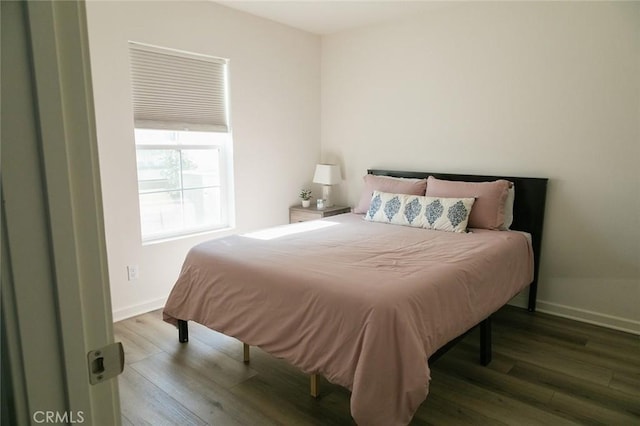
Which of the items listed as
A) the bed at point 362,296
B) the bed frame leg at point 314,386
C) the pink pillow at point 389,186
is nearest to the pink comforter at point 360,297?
the bed at point 362,296

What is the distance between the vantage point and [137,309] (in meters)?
3.34

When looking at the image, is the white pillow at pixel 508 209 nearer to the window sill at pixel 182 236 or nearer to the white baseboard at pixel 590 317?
the white baseboard at pixel 590 317

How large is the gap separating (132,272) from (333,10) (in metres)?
2.88

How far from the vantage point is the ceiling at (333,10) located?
3.54 m

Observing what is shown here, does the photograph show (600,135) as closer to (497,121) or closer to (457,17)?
(497,121)

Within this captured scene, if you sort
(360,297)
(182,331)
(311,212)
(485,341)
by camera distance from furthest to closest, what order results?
1. (311,212)
2. (182,331)
3. (485,341)
4. (360,297)

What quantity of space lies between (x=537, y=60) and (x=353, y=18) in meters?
1.72

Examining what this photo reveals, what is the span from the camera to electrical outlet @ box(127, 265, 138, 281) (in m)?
3.28

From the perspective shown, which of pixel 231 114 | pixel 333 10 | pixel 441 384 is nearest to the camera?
pixel 441 384

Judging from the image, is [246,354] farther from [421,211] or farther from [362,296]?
[421,211]

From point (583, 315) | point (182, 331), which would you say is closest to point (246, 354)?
point (182, 331)

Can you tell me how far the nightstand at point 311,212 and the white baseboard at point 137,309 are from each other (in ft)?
5.17

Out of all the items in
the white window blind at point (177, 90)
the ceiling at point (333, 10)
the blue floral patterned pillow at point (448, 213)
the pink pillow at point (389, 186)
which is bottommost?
the blue floral patterned pillow at point (448, 213)

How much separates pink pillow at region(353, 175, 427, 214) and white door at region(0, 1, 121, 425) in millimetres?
3239
